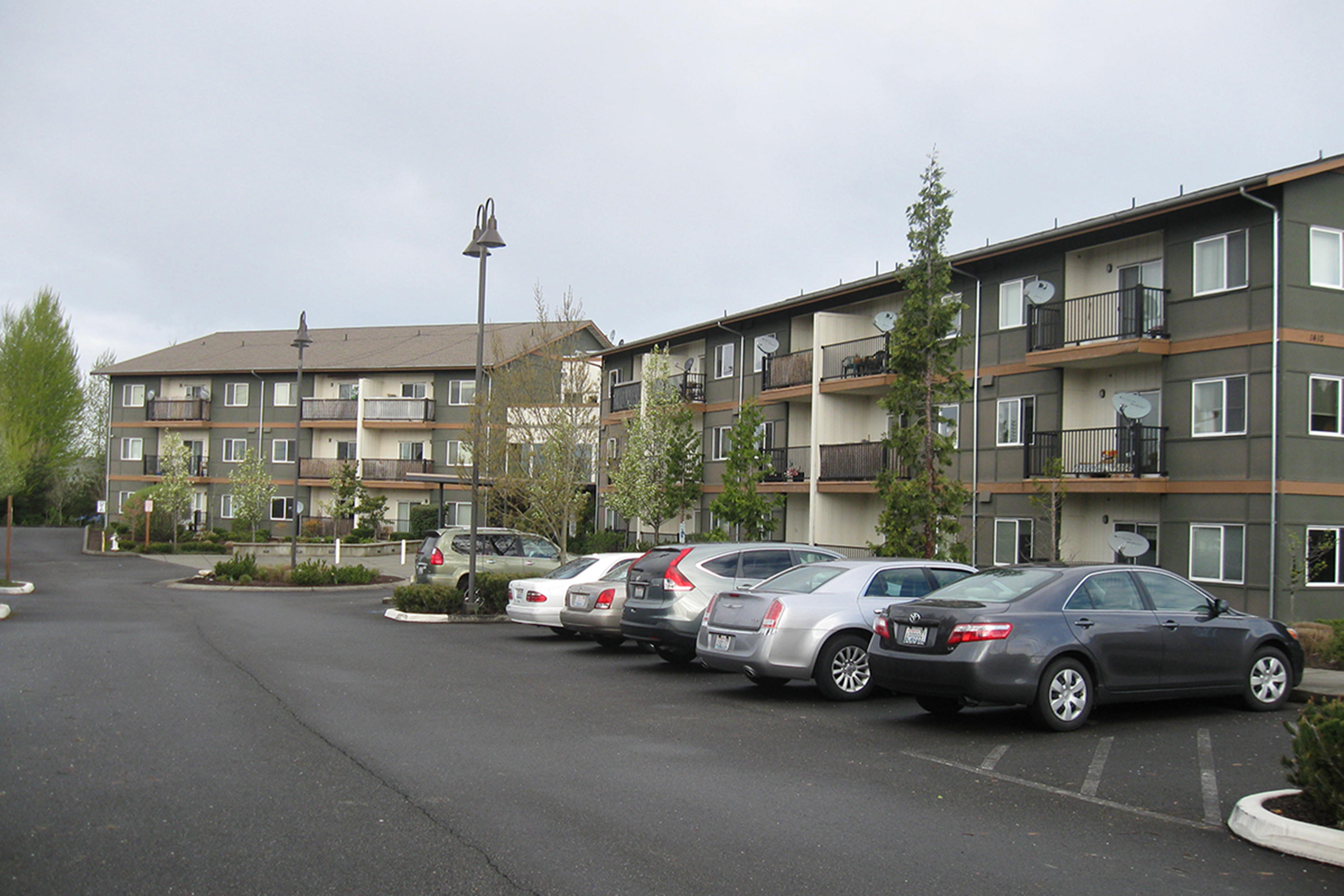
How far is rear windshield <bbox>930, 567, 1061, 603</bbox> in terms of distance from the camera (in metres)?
10.0

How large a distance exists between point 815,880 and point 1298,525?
18.0 metres

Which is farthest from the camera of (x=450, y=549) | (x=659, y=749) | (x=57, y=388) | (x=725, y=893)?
(x=57, y=388)

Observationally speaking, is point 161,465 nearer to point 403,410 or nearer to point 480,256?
point 403,410

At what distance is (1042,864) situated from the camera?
19.3 feet

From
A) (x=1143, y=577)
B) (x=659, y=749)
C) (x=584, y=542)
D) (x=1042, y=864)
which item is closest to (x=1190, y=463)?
(x=1143, y=577)

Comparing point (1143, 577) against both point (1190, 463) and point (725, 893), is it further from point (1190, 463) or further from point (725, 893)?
point (1190, 463)

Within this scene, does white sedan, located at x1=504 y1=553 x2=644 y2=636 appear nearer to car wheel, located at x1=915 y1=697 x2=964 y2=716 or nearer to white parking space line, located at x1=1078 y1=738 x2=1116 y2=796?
car wheel, located at x1=915 y1=697 x2=964 y2=716

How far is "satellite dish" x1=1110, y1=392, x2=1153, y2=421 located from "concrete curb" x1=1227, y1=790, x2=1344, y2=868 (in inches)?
637

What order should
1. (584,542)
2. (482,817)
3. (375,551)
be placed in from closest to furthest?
(482,817)
(584,542)
(375,551)

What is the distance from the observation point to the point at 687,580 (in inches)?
544

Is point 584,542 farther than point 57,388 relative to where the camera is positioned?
No

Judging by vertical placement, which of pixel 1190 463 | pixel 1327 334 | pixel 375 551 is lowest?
pixel 375 551

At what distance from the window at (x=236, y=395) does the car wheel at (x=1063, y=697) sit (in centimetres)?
5739

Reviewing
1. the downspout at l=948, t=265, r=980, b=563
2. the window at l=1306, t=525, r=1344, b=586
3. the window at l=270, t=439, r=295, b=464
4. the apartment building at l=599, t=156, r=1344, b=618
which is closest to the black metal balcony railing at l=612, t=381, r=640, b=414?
the apartment building at l=599, t=156, r=1344, b=618
